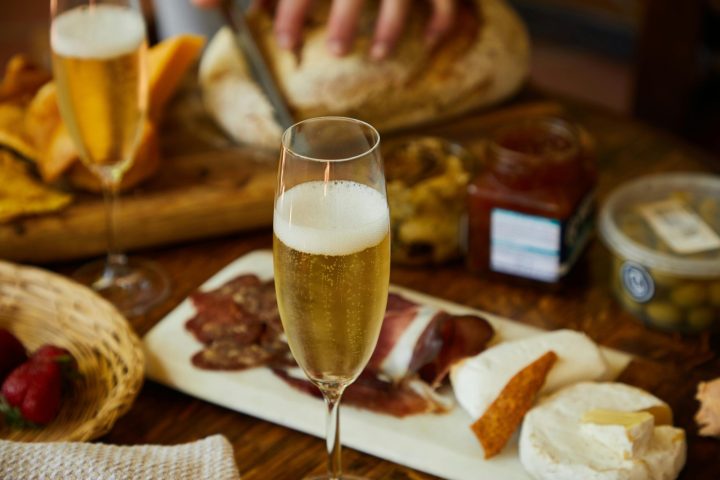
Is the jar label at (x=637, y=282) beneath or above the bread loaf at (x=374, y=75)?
beneath

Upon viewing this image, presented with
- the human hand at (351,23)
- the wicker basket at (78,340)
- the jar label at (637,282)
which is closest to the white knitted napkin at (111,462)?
the wicker basket at (78,340)

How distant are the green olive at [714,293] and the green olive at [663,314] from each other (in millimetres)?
46

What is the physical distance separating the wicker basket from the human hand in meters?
0.59

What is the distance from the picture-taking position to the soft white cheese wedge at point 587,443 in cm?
105

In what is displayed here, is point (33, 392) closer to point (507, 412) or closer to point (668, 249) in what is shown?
point (507, 412)

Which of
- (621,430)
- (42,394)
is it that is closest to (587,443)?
(621,430)

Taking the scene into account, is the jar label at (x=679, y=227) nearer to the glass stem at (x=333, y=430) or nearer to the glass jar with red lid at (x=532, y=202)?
the glass jar with red lid at (x=532, y=202)

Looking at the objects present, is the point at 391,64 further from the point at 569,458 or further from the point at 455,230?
the point at 569,458

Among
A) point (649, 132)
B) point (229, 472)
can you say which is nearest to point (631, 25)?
point (649, 132)

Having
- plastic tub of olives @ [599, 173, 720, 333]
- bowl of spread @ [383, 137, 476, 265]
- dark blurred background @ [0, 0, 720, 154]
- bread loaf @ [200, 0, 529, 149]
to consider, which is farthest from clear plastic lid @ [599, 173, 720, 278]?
→ dark blurred background @ [0, 0, 720, 154]

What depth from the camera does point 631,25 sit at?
3.50m

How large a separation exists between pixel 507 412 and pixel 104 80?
710 millimetres

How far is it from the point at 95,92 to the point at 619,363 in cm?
80

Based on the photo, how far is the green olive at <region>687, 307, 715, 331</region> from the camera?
1.36m
